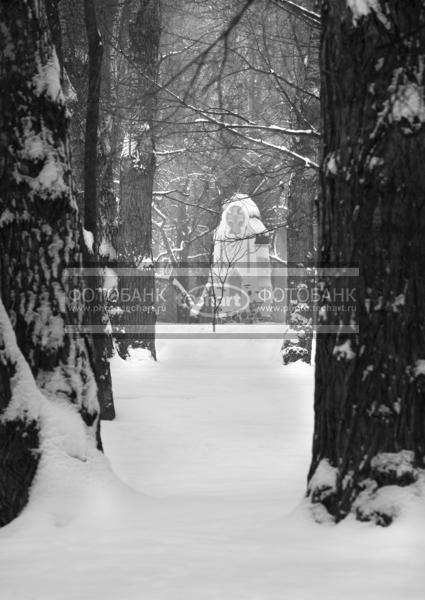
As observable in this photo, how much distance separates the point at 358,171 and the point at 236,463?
11.7 feet

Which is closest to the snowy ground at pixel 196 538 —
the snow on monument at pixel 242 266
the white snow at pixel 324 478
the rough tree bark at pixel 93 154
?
the white snow at pixel 324 478

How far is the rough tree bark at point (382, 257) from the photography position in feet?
13.5

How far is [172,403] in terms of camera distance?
10.4 meters

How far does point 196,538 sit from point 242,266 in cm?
2586

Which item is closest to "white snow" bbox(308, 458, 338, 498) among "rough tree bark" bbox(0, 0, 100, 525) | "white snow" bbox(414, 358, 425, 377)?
"white snow" bbox(414, 358, 425, 377)

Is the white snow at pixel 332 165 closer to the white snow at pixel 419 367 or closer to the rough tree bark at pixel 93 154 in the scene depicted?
Answer: the white snow at pixel 419 367

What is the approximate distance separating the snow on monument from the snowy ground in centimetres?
2058

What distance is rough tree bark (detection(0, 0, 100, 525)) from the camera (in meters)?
4.88

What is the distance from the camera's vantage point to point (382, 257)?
417 cm

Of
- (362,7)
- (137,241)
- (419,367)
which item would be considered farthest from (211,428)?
(137,241)

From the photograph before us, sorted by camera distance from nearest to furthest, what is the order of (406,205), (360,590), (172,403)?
(360,590)
(406,205)
(172,403)

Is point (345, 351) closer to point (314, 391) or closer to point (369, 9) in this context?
point (314, 391)

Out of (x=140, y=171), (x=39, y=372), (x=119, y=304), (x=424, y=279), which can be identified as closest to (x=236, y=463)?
(x=39, y=372)

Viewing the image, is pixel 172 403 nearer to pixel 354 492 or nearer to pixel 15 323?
pixel 15 323
